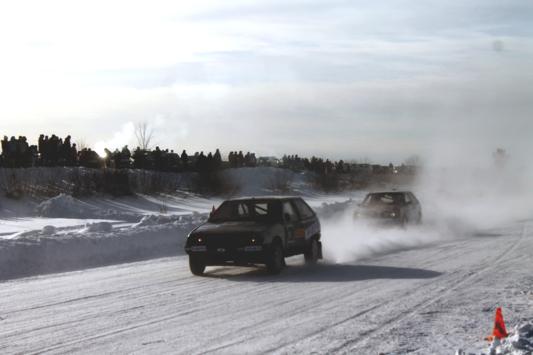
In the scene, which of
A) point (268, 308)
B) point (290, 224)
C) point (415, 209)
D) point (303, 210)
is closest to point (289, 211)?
point (290, 224)

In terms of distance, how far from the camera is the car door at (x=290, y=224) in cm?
1456

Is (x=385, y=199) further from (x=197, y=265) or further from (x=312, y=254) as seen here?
→ (x=197, y=265)

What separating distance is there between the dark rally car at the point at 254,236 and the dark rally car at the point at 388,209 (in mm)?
8516

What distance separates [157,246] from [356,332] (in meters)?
11.4

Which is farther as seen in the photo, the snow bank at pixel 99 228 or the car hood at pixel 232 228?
the snow bank at pixel 99 228

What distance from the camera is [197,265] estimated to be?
45.0 ft

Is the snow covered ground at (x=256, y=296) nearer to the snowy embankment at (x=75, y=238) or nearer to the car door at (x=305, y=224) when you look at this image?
the snowy embankment at (x=75, y=238)

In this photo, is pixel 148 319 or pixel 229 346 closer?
pixel 229 346

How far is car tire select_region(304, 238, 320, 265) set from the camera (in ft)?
51.0

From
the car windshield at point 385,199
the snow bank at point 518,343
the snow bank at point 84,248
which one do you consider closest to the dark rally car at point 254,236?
the snow bank at point 84,248

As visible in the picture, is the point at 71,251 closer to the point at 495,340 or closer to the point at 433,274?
the point at 433,274

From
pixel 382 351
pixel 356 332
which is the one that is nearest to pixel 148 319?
pixel 356 332

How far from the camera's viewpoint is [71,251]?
1648cm

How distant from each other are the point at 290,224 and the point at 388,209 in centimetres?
1001
